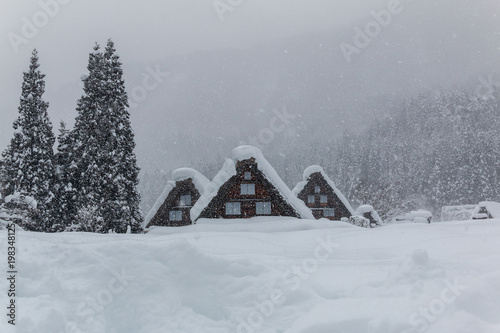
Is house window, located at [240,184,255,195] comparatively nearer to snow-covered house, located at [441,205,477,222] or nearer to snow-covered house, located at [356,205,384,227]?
snow-covered house, located at [356,205,384,227]

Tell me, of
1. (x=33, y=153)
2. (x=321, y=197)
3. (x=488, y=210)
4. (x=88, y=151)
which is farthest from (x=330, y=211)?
(x=33, y=153)

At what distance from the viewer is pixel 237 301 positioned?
783 cm

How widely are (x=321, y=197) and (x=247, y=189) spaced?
57.8 feet

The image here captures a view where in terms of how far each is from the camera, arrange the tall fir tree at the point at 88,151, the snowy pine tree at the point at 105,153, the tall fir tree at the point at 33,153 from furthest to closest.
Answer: the tall fir tree at the point at 33,153
the snowy pine tree at the point at 105,153
the tall fir tree at the point at 88,151

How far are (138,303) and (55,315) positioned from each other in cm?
148

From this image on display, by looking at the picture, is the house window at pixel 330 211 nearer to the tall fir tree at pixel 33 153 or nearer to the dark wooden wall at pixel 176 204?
the dark wooden wall at pixel 176 204

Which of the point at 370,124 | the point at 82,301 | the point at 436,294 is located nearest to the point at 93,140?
the point at 82,301

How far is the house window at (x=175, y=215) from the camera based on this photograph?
3422 centimetres

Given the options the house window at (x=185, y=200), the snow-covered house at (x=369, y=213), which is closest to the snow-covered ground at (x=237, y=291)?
the house window at (x=185, y=200)

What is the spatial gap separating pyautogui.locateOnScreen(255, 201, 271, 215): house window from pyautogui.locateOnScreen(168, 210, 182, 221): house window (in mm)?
9353

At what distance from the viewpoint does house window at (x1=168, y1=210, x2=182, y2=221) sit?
34219 mm

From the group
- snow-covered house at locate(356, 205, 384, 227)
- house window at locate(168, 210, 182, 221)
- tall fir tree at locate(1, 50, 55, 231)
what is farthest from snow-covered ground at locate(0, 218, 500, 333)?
snow-covered house at locate(356, 205, 384, 227)

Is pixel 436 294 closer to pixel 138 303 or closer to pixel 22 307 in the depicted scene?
pixel 138 303

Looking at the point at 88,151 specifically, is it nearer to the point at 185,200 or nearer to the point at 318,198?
the point at 185,200
